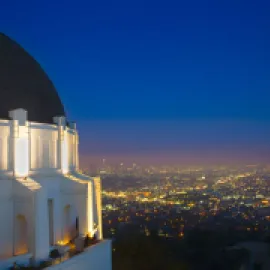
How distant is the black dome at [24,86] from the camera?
1491 cm

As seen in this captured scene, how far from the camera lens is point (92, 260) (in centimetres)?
1505

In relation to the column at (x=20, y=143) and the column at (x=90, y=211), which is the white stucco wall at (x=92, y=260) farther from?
the column at (x=20, y=143)

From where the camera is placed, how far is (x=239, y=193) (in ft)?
216

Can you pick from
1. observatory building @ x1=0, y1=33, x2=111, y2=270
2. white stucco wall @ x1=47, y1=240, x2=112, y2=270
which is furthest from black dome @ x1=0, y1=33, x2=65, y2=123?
white stucco wall @ x1=47, y1=240, x2=112, y2=270

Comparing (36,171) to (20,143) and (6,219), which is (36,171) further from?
(6,219)

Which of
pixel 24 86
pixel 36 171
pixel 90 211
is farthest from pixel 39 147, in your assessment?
pixel 90 211

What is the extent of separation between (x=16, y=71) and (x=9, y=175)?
4198 millimetres

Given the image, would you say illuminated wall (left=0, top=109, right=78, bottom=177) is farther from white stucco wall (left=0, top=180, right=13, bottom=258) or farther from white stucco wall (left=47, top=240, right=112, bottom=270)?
white stucco wall (left=47, top=240, right=112, bottom=270)

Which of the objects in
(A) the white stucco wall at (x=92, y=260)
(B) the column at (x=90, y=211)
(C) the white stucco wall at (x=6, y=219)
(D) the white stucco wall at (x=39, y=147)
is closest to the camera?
(A) the white stucco wall at (x=92, y=260)

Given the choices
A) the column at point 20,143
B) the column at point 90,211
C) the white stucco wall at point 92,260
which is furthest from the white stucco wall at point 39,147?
the white stucco wall at point 92,260

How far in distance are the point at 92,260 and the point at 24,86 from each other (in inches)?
274

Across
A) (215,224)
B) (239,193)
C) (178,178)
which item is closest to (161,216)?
(215,224)

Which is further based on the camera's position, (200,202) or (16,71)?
(200,202)

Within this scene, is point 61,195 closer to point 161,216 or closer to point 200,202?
point 161,216
